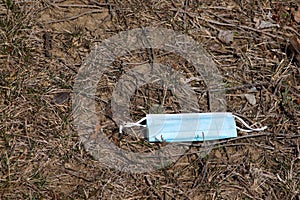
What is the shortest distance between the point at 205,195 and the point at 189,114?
15.6 inches

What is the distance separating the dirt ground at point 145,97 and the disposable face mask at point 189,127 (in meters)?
0.04

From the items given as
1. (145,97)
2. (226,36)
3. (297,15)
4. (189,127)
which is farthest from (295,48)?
(145,97)

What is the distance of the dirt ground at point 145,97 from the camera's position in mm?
2197

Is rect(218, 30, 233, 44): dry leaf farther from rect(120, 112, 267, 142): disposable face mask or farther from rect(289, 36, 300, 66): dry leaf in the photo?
rect(120, 112, 267, 142): disposable face mask

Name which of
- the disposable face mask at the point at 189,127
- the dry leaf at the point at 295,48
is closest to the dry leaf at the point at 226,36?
the dry leaf at the point at 295,48

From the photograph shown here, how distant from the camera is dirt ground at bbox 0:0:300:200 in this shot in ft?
7.21

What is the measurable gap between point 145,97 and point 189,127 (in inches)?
10.1

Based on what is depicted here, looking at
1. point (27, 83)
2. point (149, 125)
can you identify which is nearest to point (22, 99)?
point (27, 83)

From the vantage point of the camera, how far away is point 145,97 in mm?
2420

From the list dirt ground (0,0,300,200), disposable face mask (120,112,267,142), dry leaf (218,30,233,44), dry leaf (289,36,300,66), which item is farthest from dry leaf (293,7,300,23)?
disposable face mask (120,112,267,142)

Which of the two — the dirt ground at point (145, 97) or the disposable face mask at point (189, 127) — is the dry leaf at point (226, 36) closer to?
the dirt ground at point (145, 97)

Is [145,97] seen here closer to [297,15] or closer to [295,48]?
[295,48]

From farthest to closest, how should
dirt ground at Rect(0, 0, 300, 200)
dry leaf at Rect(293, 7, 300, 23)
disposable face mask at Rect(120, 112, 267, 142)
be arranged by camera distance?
dry leaf at Rect(293, 7, 300, 23), disposable face mask at Rect(120, 112, 267, 142), dirt ground at Rect(0, 0, 300, 200)

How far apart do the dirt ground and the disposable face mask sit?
0.15 feet
